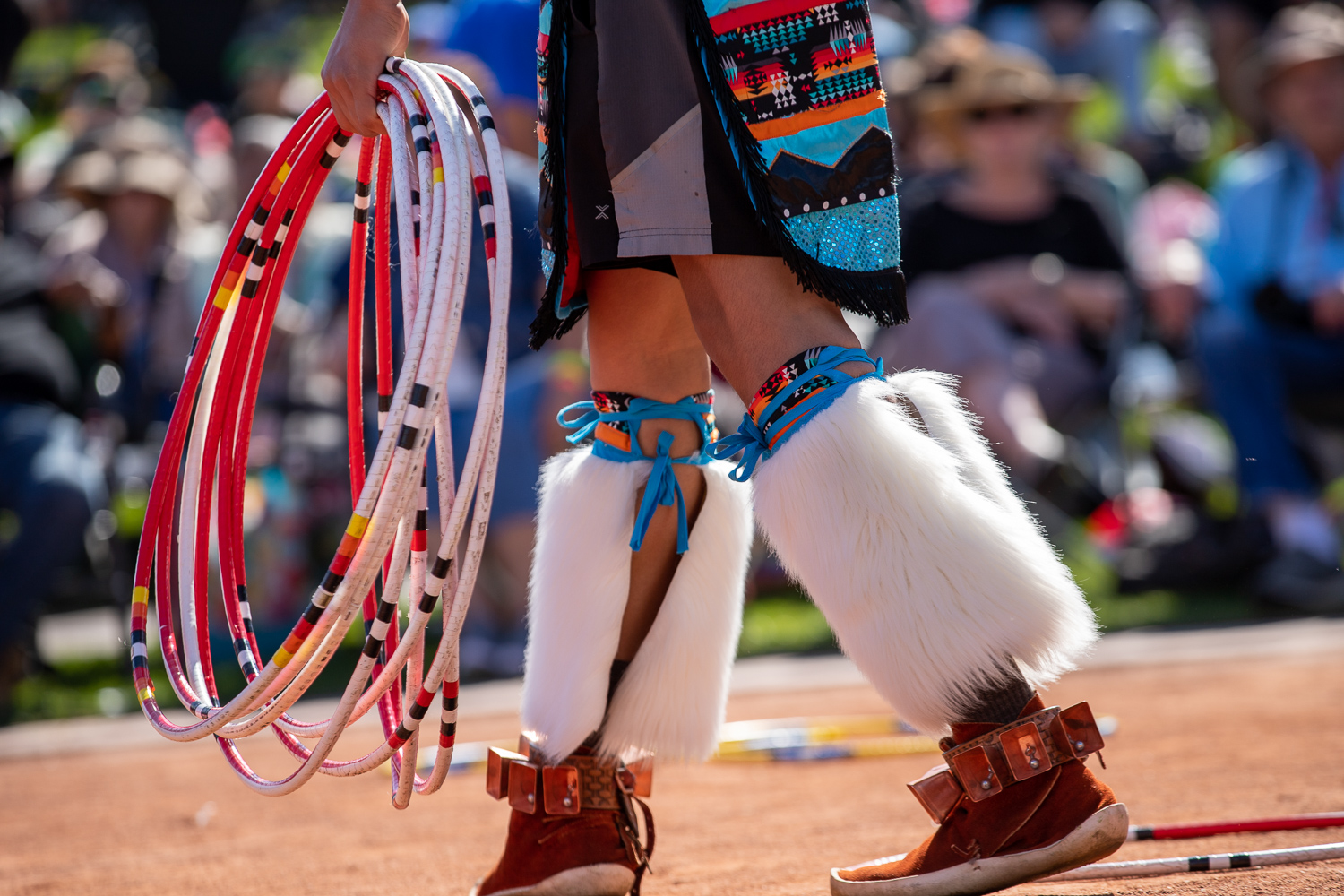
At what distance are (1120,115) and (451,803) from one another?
7.40 metres

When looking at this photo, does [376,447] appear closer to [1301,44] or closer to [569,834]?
[569,834]

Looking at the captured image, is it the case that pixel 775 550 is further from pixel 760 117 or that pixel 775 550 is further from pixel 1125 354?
pixel 1125 354

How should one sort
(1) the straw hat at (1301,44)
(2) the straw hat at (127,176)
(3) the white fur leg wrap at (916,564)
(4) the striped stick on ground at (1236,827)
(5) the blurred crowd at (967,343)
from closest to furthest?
(3) the white fur leg wrap at (916,564), (4) the striped stick on ground at (1236,827), (5) the blurred crowd at (967,343), (1) the straw hat at (1301,44), (2) the straw hat at (127,176)

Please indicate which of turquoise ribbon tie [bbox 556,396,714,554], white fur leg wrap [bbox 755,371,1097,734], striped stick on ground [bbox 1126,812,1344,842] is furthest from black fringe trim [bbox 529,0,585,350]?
striped stick on ground [bbox 1126,812,1344,842]

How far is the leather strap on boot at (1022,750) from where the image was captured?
1759 millimetres

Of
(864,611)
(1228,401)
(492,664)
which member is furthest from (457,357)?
(864,611)

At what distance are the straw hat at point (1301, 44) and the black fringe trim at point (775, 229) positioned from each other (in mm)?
4513

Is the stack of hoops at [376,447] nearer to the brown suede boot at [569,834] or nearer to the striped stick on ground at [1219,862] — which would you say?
the brown suede boot at [569,834]

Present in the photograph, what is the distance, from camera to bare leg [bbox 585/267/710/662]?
203 centimetres

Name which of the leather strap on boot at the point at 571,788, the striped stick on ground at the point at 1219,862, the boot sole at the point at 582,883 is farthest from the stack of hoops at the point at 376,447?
the striped stick on ground at the point at 1219,862

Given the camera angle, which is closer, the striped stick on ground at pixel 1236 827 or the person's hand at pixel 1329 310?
the striped stick on ground at pixel 1236 827

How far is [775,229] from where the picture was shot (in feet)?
5.79

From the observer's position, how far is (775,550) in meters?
1.84

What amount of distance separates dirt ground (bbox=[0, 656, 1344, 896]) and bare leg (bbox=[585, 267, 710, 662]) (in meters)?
0.49
